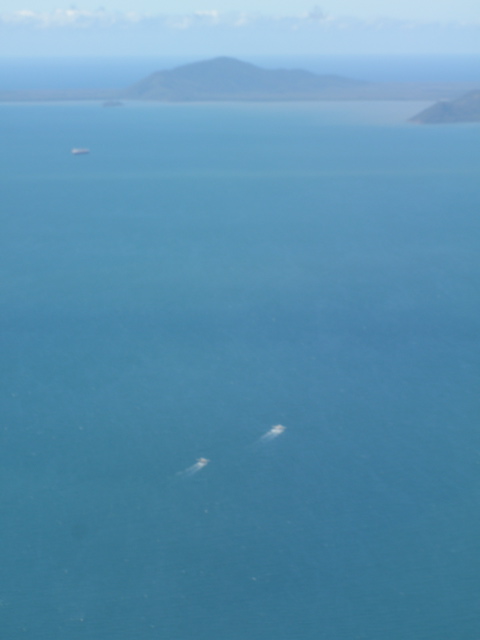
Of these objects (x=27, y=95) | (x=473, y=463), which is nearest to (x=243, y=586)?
(x=473, y=463)

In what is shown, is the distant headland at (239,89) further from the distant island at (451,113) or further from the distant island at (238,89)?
the distant island at (451,113)

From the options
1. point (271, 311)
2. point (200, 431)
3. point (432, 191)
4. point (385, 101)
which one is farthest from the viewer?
point (385, 101)

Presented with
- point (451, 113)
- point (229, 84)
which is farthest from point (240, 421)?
point (229, 84)

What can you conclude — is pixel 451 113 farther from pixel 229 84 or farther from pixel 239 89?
pixel 229 84

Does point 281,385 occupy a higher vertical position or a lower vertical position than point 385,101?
lower

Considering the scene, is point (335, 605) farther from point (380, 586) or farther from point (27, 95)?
point (27, 95)

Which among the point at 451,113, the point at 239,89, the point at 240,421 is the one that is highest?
the point at 239,89

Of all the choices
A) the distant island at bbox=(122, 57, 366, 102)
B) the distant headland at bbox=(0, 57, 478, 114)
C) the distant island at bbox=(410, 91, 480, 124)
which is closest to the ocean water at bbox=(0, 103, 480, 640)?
the distant island at bbox=(410, 91, 480, 124)
